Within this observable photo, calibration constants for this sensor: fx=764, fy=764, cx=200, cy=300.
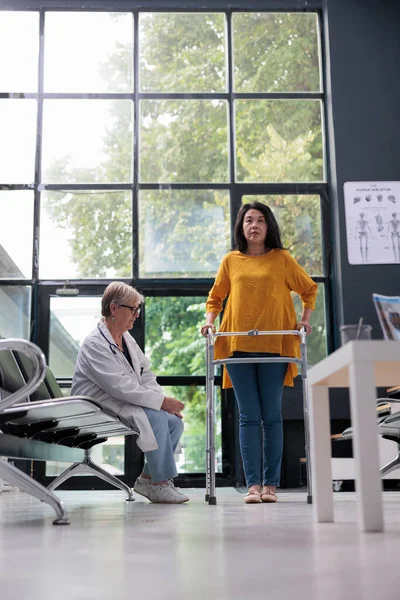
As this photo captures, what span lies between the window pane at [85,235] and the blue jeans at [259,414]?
2.63 metres

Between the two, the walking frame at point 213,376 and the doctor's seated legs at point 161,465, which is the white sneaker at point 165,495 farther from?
the walking frame at point 213,376

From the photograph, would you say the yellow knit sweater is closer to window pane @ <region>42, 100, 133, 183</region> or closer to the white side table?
the white side table

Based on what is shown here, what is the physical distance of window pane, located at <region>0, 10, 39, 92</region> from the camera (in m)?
6.16

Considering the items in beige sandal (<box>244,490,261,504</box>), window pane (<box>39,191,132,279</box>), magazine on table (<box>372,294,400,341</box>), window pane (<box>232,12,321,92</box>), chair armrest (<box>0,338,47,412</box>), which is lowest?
beige sandal (<box>244,490,261,504</box>)

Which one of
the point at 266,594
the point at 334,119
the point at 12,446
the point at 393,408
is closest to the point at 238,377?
the point at 12,446

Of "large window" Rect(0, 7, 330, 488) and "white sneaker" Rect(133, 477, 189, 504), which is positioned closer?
"white sneaker" Rect(133, 477, 189, 504)

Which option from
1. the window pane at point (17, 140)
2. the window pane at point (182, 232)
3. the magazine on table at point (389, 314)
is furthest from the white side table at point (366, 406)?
the window pane at point (17, 140)

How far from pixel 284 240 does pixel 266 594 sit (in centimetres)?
509

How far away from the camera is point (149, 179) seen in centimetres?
605

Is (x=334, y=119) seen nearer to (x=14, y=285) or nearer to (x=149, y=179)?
(x=149, y=179)

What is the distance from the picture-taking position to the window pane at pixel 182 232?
5.93 meters

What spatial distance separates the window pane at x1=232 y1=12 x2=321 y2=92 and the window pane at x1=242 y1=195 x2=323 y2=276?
93 cm

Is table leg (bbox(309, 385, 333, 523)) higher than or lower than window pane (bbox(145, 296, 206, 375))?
lower

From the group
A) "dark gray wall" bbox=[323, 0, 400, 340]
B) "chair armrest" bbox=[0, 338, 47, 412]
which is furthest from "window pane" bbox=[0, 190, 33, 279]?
"chair armrest" bbox=[0, 338, 47, 412]
